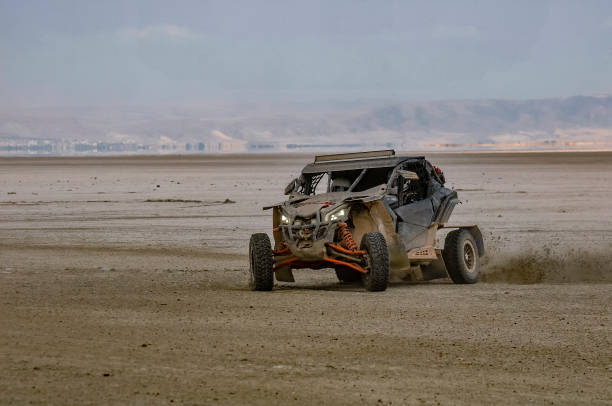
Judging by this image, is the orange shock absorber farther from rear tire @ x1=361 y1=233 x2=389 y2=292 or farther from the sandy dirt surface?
the sandy dirt surface

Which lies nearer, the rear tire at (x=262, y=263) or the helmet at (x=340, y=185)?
the rear tire at (x=262, y=263)

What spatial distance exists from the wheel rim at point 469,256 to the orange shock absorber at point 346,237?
241 cm

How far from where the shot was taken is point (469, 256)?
16.5 metres

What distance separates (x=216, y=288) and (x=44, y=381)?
705cm

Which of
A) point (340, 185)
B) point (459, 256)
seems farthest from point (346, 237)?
point (459, 256)

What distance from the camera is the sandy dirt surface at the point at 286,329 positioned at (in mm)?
8484

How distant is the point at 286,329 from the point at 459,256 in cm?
520

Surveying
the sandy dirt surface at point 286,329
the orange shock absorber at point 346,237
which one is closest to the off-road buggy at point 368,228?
the orange shock absorber at point 346,237

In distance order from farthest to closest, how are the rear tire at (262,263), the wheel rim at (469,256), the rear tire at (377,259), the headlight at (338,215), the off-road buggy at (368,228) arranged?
the wheel rim at (469,256) → the rear tire at (262,263) → the headlight at (338,215) → the off-road buggy at (368,228) → the rear tire at (377,259)

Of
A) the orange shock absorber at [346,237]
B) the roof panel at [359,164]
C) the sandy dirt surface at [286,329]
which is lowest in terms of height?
the sandy dirt surface at [286,329]

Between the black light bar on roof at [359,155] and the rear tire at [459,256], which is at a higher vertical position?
the black light bar on roof at [359,155]

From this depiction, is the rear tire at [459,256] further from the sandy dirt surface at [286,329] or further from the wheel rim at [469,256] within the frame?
the sandy dirt surface at [286,329]

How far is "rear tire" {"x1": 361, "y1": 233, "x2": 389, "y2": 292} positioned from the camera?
46.9 feet

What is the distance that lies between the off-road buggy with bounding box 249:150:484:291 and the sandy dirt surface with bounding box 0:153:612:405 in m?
0.33
